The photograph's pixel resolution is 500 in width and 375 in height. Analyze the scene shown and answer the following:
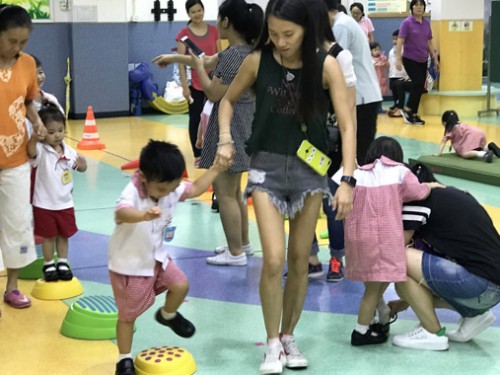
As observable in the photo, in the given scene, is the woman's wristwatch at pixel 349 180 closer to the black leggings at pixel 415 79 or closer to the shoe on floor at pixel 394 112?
the black leggings at pixel 415 79

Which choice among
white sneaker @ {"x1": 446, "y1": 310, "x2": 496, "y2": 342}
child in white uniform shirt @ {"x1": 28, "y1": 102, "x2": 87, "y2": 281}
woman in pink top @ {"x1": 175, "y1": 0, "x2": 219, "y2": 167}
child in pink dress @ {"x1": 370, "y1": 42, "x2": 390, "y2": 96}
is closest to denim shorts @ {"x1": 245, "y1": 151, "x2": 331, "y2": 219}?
white sneaker @ {"x1": 446, "y1": 310, "x2": 496, "y2": 342}

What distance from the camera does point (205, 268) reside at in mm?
6266

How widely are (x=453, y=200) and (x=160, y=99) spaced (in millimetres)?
11149

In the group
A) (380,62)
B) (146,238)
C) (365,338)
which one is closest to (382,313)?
(365,338)

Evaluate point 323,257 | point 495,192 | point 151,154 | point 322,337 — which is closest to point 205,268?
point 323,257

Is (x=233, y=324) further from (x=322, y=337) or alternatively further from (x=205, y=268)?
(x=205, y=268)

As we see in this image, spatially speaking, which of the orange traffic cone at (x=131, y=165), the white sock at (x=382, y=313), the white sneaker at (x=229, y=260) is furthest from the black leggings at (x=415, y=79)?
the white sock at (x=382, y=313)

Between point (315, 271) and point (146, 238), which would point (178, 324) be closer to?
point (146, 238)

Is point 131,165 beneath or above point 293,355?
above

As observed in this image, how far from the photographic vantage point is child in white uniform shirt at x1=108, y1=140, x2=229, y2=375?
406 cm

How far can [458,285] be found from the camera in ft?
15.2

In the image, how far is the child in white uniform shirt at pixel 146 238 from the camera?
4059mm

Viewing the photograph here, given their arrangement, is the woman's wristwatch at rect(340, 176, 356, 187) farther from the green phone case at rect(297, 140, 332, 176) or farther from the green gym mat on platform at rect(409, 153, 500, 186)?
the green gym mat on platform at rect(409, 153, 500, 186)

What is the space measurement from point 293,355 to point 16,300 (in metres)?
1.89
